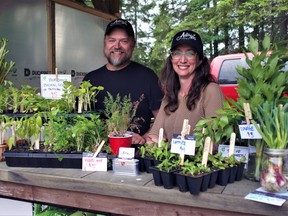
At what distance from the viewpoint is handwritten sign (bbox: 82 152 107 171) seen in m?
1.67

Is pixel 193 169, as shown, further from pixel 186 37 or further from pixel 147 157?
pixel 186 37

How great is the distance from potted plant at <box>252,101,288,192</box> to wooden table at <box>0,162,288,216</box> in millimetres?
84

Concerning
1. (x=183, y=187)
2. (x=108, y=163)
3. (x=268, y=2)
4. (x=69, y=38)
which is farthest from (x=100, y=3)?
(x=268, y=2)

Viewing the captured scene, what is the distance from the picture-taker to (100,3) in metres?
5.12

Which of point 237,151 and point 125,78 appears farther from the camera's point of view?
point 125,78

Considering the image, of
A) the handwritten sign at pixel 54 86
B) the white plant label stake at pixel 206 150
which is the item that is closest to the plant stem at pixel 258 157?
the white plant label stake at pixel 206 150

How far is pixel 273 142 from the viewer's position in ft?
4.16

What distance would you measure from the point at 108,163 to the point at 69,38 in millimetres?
A: 3064

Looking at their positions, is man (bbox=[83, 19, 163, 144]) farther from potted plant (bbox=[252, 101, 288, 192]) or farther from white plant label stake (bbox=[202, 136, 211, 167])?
potted plant (bbox=[252, 101, 288, 192])

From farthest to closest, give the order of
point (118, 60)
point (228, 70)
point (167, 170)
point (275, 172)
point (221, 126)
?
1. point (228, 70)
2. point (118, 60)
3. point (221, 126)
4. point (167, 170)
5. point (275, 172)

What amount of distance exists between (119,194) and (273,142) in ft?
2.26

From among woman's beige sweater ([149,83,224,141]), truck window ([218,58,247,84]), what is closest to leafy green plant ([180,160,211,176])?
→ woman's beige sweater ([149,83,224,141])

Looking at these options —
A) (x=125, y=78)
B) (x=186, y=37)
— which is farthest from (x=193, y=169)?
(x=125, y=78)

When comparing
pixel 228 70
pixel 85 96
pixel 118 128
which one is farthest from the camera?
pixel 228 70
